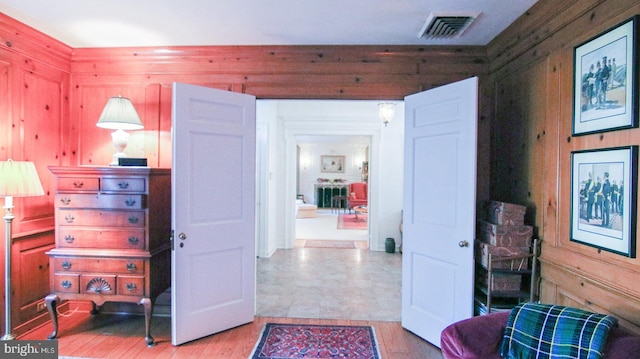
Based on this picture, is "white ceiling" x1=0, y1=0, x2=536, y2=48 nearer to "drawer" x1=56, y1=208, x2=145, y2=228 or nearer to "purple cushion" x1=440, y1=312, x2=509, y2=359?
"drawer" x1=56, y1=208, x2=145, y2=228

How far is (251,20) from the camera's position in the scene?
2652 mm

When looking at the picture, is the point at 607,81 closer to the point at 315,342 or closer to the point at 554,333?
the point at 554,333

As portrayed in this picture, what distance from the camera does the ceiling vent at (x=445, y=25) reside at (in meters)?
2.53

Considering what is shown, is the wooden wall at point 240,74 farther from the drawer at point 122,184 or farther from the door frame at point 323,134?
the door frame at point 323,134

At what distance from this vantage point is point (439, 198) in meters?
2.69

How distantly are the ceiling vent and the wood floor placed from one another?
2.53 m

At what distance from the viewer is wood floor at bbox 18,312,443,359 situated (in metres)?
2.57

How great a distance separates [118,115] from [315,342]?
2.46 meters

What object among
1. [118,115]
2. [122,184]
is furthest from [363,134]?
[122,184]

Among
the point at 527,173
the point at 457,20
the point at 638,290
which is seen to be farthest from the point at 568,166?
the point at 457,20

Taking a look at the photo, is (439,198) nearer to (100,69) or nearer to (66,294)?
(66,294)

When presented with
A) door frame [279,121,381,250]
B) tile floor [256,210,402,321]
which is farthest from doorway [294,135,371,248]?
tile floor [256,210,402,321]

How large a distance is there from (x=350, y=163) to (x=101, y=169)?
11.8 meters

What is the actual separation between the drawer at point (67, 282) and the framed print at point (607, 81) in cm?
366
